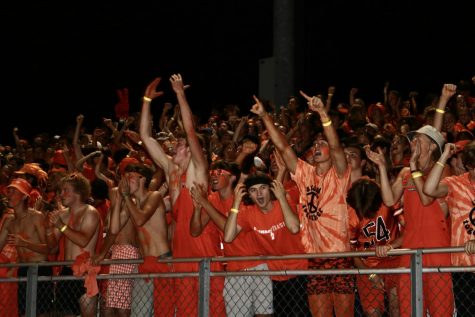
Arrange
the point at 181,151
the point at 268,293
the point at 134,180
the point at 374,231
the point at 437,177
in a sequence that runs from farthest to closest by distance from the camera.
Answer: the point at 134,180 → the point at 181,151 → the point at 374,231 → the point at 268,293 → the point at 437,177

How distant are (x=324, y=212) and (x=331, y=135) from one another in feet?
2.32

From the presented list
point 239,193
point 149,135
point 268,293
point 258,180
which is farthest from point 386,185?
point 149,135

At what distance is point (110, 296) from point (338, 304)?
99.4 inches

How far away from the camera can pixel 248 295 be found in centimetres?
874

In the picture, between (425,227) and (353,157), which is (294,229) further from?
(353,157)

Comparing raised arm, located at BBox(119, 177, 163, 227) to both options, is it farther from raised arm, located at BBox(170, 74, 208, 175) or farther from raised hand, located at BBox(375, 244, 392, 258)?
raised hand, located at BBox(375, 244, 392, 258)

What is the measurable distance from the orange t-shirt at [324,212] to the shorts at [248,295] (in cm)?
53

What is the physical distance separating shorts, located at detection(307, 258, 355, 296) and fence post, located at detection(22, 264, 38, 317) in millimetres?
2697

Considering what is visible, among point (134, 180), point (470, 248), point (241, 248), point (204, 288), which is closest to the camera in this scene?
point (470, 248)

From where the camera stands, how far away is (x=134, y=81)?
24.1m

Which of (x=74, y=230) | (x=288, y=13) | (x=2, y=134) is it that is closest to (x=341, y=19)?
(x=288, y=13)

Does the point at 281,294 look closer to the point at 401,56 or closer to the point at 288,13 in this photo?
the point at 288,13

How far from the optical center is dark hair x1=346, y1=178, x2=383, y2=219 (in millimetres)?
9203

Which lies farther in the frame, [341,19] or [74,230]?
[341,19]
